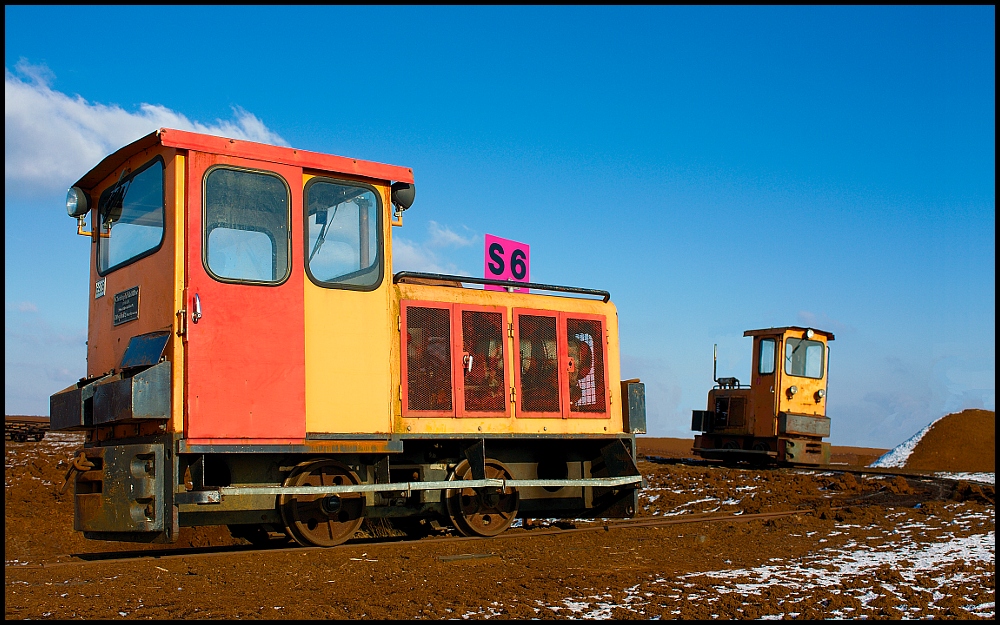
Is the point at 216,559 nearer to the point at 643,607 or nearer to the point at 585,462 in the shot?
the point at 643,607

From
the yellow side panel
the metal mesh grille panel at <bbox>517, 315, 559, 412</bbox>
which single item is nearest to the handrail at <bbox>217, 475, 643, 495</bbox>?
the yellow side panel

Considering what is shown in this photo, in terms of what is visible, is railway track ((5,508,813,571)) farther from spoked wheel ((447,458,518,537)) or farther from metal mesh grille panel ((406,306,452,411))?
metal mesh grille panel ((406,306,452,411))

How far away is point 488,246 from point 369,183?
199cm

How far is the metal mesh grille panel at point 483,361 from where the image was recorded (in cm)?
855

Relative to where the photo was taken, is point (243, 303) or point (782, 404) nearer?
point (243, 303)

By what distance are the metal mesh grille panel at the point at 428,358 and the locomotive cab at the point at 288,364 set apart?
0.02 m

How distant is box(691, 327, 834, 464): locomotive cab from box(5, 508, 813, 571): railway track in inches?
347

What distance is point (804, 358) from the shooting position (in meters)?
21.4

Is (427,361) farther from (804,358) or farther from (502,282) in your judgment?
(804,358)

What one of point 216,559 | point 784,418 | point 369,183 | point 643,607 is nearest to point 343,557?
point 216,559

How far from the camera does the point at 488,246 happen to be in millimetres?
9672

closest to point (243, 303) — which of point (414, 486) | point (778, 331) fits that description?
point (414, 486)

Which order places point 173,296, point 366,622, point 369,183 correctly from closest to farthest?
point 366,622
point 173,296
point 369,183

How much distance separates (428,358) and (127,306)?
8.75 feet
